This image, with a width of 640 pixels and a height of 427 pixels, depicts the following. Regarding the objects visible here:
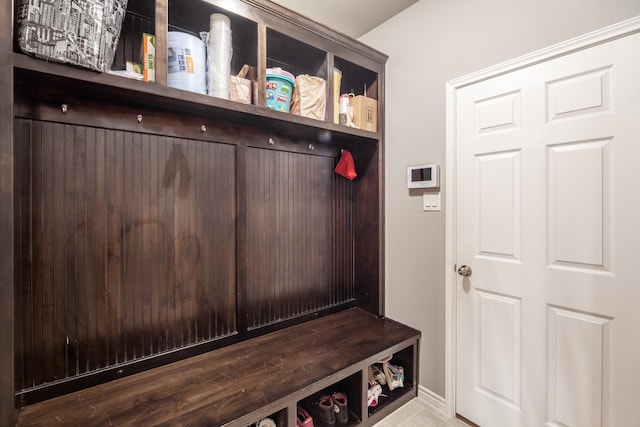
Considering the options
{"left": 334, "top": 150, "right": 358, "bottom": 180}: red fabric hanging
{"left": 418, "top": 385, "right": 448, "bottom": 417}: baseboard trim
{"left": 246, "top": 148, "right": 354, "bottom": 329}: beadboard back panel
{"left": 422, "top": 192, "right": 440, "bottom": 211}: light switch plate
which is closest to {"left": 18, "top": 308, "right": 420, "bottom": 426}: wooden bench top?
{"left": 246, "top": 148, "right": 354, "bottom": 329}: beadboard back panel

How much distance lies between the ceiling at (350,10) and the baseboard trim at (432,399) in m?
2.65

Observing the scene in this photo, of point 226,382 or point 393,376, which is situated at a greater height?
point 226,382

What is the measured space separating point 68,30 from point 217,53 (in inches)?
22.6

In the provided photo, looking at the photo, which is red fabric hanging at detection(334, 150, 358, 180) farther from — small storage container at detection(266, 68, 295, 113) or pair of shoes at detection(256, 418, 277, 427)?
pair of shoes at detection(256, 418, 277, 427)

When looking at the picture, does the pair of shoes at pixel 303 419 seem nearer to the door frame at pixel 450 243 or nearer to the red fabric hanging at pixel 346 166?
the door frame at pixel 450 243

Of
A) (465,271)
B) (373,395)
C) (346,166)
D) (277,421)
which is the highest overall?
(346,166)

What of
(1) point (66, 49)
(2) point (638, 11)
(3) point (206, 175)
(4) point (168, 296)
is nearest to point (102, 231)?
(4) point (168, 296)

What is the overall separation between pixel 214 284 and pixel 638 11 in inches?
94.3

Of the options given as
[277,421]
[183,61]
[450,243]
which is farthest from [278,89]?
[277,421]

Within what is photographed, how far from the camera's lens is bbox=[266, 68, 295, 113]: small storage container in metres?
1.67

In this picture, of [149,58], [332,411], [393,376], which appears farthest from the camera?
[393,376]

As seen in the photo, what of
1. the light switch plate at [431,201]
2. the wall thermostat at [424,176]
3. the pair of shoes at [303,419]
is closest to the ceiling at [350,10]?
the wall thermostat at [424,176]

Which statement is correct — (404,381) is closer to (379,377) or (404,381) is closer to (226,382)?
(379,377)

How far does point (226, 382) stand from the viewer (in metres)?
1.44
